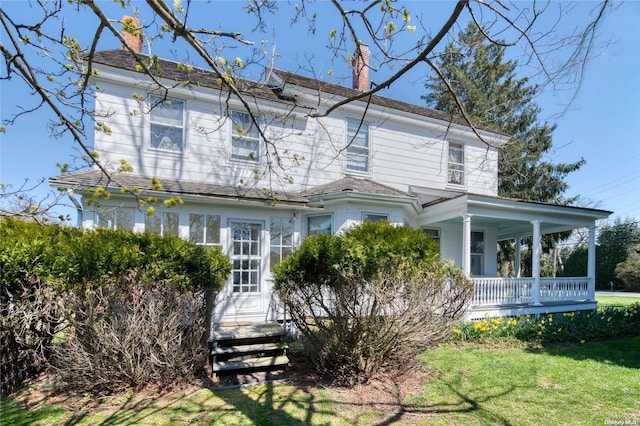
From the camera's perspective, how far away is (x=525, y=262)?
2417cm

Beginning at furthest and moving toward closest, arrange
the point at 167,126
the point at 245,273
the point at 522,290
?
the point at 522,290 < the point at 167,126 < the point at 245,273

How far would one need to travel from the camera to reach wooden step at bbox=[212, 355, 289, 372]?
517 centimetres

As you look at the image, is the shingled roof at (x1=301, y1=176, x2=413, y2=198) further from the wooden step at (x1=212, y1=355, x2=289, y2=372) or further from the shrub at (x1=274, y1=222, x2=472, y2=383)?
the wooden step at (x1=212, y1=355, x2=289, y2=372)

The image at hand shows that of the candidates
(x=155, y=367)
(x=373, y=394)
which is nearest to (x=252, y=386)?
(x=155, y=367)

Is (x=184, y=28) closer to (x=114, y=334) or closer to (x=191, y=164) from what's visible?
(x=114, y=334)

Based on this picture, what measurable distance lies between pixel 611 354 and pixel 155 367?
8.58 m

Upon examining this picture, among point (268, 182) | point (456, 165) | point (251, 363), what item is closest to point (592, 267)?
point (456, 165)

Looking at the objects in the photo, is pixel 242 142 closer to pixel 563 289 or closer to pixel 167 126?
pixel 167 126

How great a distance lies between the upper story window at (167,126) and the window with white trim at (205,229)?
2153 mm

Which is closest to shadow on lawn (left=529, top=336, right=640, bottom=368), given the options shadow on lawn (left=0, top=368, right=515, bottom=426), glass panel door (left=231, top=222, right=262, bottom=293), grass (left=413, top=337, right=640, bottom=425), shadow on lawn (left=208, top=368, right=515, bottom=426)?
grass (left=413, top=337, right=640, bottom=425)

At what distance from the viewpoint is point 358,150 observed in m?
11.5

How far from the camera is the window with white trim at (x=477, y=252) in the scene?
13.2 meters

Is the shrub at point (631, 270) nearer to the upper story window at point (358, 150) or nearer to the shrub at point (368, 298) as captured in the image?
the upper story window at point (358, 150)

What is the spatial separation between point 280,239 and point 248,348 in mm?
3944
